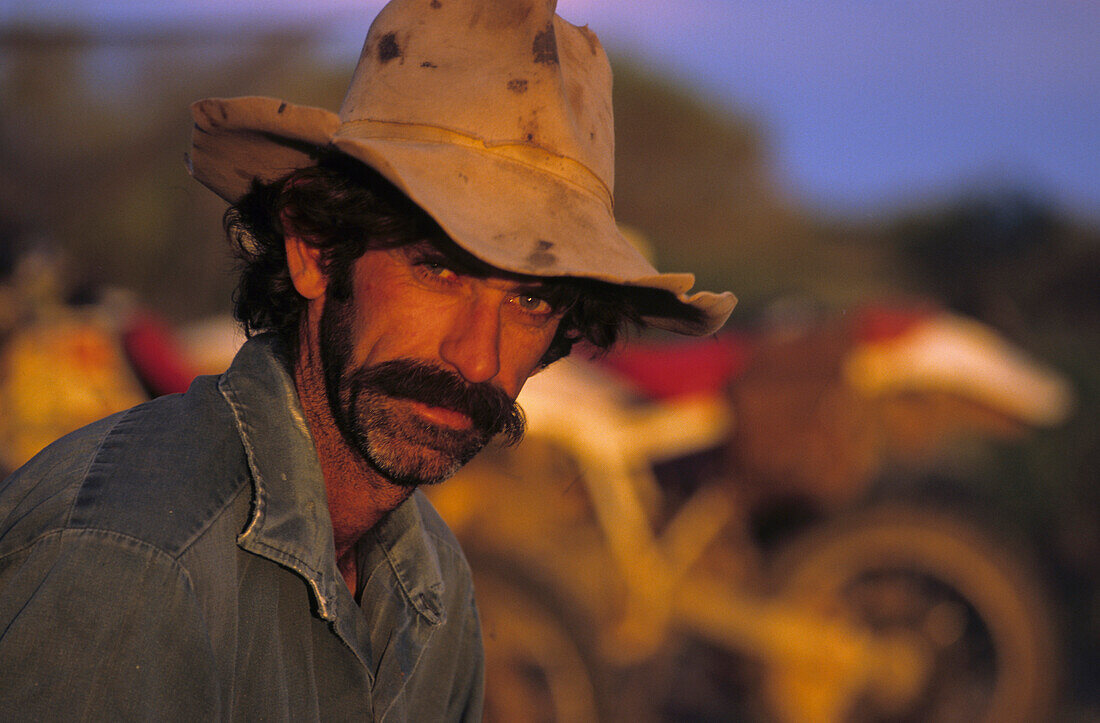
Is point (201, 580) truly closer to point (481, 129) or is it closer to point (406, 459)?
point (406, 459)

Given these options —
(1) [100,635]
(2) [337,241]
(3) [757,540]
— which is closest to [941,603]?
(3) [757,540]

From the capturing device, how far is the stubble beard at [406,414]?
A: 1.65m

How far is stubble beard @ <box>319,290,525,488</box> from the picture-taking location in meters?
1.65

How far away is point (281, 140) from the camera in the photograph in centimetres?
168

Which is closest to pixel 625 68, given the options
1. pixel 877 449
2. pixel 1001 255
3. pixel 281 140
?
pixel 1001 255

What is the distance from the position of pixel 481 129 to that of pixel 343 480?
658mm

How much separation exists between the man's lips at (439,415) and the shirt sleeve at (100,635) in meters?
0.52

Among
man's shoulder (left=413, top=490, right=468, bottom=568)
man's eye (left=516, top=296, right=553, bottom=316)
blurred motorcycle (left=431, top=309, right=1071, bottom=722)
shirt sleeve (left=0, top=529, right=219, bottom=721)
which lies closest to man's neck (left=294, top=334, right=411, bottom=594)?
man's shoulder (left=413, top=490, right=468, bottom=568)

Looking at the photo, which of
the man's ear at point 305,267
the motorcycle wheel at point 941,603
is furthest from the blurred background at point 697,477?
the man's ear at point 305,267

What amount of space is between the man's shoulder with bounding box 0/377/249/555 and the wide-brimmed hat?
46 centimetres

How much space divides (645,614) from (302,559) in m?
3.56

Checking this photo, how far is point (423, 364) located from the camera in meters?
1.65

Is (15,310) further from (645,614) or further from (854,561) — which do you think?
(854,561)

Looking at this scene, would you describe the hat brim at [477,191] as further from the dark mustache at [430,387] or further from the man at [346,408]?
the dark mustache at [430,387]
